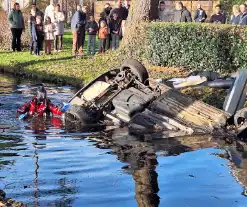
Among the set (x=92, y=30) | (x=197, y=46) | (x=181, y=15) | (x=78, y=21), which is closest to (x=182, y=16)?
(x=181, y=15)

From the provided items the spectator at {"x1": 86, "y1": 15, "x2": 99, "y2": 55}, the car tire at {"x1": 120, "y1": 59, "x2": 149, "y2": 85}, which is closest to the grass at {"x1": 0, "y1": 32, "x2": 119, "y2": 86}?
the spectator at {"x1": 86, "y1": 15, "x2": 99, "y2": 55}

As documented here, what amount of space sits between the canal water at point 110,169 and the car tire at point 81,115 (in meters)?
0.32

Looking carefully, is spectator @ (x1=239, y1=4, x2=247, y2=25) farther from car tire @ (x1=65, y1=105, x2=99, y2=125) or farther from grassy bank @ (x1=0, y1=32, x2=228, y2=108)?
car tire @ (x1=65, y1=105, x2=99, y2=125)

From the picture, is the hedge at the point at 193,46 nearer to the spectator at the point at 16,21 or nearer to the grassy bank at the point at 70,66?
the grassy bank at the point at 70,66

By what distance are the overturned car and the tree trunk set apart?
6.80 metres

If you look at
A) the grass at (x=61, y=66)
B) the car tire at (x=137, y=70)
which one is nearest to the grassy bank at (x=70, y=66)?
the grass at (x=61, y=66)

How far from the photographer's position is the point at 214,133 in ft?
39.7

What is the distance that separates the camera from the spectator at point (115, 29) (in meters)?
24.0

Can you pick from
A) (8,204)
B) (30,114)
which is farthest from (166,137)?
(8,204)

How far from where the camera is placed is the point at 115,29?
24062 mm

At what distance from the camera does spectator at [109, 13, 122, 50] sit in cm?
2397

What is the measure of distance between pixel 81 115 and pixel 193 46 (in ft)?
18.9

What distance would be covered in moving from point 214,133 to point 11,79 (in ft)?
33.3

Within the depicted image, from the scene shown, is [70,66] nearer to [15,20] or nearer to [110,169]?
[15,20]
